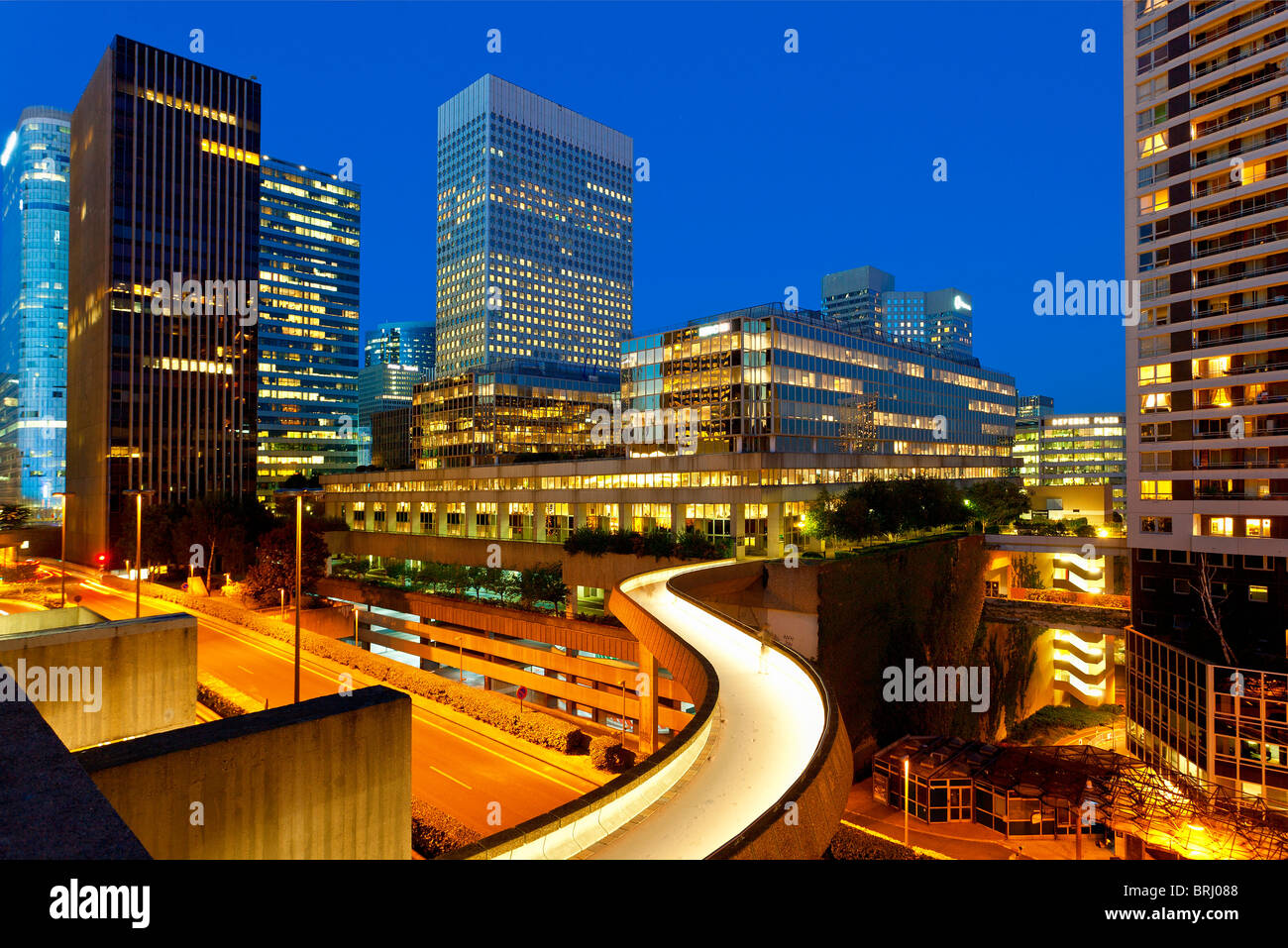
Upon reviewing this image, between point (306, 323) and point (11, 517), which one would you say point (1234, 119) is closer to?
point (11, 517)

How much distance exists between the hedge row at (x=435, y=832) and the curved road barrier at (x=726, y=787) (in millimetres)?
8465

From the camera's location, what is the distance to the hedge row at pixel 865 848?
2491 cm

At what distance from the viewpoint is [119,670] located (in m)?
17.6

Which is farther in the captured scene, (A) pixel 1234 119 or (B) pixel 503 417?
(B) pixel 503 417

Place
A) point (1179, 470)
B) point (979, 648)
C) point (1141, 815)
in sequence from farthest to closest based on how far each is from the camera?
point (979, 648)
point (1179, 470)
point (1141, 815)

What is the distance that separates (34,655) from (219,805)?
8.20m

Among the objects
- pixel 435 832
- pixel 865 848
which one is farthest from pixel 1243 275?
pixel 435 832

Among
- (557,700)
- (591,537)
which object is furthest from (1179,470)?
(557,700)

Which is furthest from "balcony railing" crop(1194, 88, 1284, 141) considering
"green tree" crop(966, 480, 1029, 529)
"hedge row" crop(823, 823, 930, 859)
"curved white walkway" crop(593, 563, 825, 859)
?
"hedge row" crop(823, 823, 930, 859)

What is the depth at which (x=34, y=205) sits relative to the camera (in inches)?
6112

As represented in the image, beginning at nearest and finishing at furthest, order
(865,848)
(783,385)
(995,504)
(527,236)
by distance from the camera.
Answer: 1. (865,848)
2. (995,504)
3. (783,385)
4. (527,236)

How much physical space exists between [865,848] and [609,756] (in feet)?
34.2
